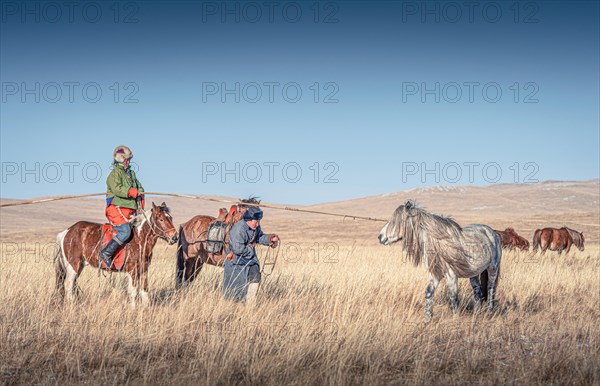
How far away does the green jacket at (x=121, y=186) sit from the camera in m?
7.38

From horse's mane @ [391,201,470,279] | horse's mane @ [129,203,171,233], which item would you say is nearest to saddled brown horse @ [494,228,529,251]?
horse's mane @ [391,201,470,279]

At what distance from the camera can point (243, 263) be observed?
756 cm

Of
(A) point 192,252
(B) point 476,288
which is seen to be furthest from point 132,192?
(B) point 476,288

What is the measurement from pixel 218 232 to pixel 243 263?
53.9 inches

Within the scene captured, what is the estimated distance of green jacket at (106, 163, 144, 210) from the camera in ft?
24.2

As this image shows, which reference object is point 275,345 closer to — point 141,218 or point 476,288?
point 141,218

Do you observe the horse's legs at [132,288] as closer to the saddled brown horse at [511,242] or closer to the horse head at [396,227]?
the horse head at [396,227]

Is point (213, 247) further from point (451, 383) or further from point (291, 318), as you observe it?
point (451, 383)

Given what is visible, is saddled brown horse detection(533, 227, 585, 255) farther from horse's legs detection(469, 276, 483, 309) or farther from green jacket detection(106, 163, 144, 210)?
green jacket detection(106, 163, 144, 210)

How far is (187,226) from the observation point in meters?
9.59

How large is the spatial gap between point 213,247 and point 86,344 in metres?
3.62

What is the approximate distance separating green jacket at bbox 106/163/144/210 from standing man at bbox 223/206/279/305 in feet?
5.36

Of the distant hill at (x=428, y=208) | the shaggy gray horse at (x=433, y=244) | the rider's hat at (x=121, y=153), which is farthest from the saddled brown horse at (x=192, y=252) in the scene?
the distant hill at (x=428, y=208)

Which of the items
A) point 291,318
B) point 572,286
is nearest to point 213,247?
point 291,318
